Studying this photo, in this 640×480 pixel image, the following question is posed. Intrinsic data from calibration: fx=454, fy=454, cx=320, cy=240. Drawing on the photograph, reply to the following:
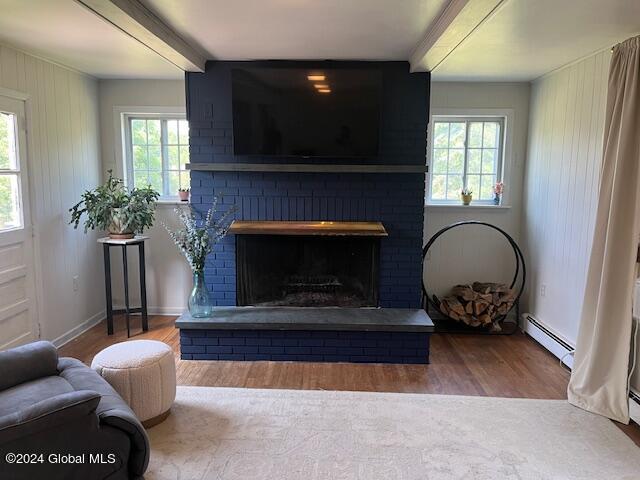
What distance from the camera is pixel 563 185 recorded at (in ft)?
12.2

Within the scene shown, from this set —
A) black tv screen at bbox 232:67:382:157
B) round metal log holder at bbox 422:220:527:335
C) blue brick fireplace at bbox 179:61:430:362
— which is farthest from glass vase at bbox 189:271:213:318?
round metal log holder at bbox 422:220:527:335

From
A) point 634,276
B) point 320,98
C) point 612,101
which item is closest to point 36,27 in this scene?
point 320,98

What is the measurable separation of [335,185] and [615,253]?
6.67 ft

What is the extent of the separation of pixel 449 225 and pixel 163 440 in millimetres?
3125

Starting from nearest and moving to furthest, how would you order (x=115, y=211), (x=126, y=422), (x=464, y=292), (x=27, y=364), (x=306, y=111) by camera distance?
(x=126, y=422), (x=27, y=364), (x=306, y=111), (x=115, y=211), (x=464, y=292)

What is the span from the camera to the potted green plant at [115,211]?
3.88 m

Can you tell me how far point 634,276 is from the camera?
2.68 m

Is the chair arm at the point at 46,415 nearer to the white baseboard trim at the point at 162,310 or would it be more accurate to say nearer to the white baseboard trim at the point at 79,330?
the white baseboard trim at the point at 79,330

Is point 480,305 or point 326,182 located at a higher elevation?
point 326,182

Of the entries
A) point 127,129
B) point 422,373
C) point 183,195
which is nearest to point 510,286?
point 422,373

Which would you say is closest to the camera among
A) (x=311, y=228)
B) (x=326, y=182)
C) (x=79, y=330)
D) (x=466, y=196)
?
(x=311, y=228)

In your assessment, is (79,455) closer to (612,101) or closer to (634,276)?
(634,276)

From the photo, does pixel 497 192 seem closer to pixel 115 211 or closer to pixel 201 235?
pixel 201 235

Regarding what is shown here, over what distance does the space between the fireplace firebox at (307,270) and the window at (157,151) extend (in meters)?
1.27
